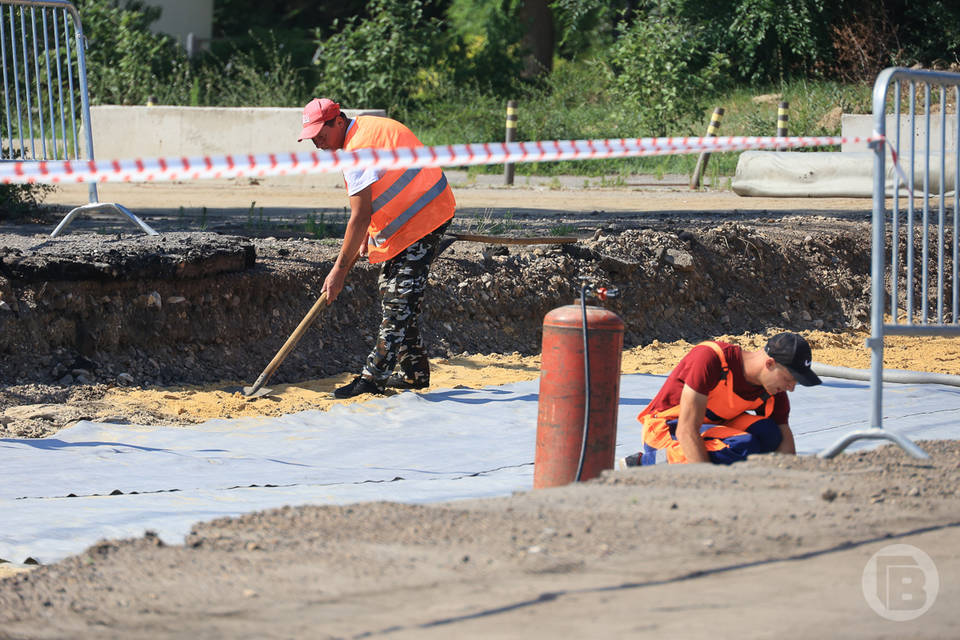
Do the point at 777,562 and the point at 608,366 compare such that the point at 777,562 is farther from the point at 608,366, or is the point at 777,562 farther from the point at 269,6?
the point at 269,6

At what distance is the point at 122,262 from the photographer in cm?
738

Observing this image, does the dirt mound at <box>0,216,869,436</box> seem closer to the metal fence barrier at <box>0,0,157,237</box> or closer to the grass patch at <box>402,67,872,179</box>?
the metal fence barrier at <box>0,0,157,237</box>

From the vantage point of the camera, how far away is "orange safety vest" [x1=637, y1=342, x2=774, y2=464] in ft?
16.6

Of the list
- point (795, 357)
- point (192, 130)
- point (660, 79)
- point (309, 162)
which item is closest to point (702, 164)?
point (660, 79)

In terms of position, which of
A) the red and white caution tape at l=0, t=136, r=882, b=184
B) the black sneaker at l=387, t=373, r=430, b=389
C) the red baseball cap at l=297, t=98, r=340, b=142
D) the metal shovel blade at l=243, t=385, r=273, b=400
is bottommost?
the metal shovel blade at l=243, t=385, r=273, b=400

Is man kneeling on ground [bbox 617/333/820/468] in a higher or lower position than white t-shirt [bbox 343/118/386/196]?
lower

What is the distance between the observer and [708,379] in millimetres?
4781

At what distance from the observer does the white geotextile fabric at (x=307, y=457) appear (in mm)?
4672

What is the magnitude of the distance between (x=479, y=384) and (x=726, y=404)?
2582 millimetres

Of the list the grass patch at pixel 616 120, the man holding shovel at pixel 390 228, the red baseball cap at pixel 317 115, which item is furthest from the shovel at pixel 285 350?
the grass patch at pixel 616 120

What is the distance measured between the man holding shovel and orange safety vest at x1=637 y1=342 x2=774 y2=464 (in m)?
2.07

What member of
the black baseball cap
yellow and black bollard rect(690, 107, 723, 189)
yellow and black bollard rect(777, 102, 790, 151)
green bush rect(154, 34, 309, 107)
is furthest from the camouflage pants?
green bush rect(154, 34, 309, 107)

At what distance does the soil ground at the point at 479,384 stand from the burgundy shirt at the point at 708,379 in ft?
1.53

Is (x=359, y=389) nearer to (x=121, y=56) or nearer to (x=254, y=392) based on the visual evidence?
Answer: (x=254, y=392)
